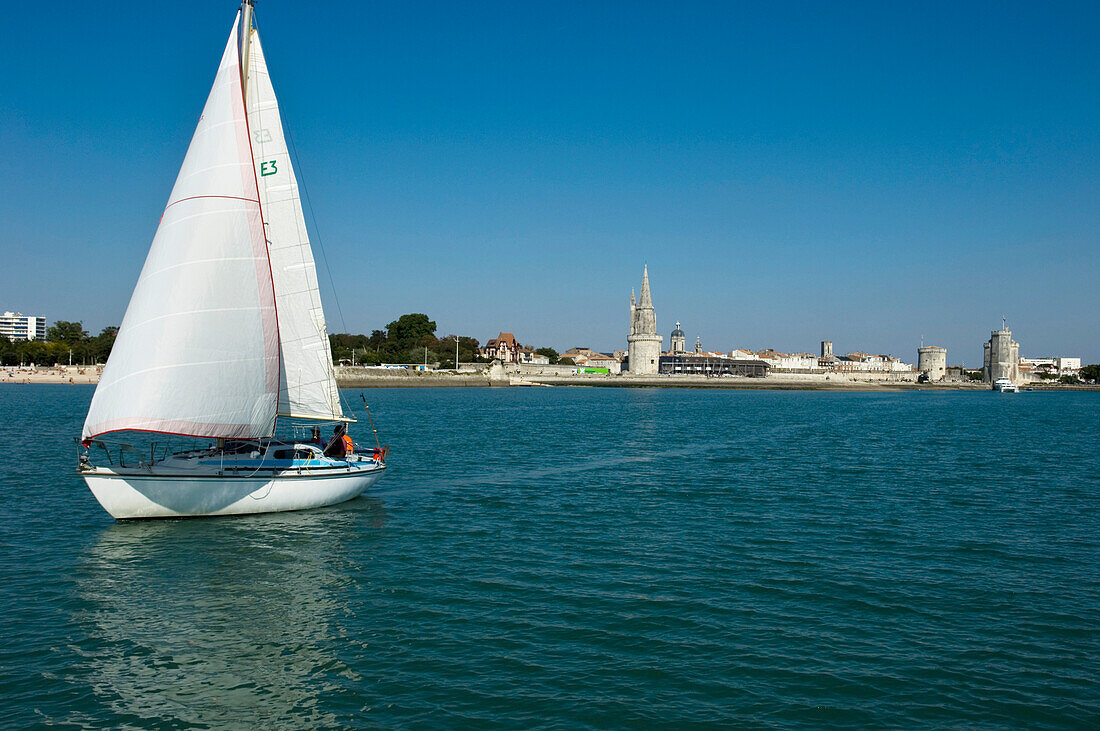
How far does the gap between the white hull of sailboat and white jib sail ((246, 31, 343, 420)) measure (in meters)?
1.89

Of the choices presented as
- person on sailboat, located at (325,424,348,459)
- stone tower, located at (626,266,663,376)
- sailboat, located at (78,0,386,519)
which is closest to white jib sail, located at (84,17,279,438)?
sailboat, located at (78,0,386,519)

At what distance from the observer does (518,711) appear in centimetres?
848

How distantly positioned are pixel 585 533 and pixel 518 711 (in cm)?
874

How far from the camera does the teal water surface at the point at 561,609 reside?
342 inches

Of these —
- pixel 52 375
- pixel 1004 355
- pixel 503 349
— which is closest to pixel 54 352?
pixel 52 375

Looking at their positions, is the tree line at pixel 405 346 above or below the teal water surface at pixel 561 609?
above

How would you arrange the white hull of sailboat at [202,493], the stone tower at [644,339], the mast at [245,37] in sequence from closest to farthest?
the white hull of sailboat at [202,493] < the mast at [245,37] < the stone tower at [644,339]

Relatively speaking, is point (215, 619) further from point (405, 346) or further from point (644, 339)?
Result: point (644, 339)

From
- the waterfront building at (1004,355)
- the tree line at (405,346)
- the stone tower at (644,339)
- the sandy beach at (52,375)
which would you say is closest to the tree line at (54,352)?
the sandy beach at (52,375)

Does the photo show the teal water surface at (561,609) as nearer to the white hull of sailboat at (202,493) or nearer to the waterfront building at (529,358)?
the white hull of sailboat at (202,493)

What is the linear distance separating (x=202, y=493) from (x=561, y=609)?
9361 millimetres

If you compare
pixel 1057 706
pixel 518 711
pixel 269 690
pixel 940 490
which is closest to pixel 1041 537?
pixel 940 490

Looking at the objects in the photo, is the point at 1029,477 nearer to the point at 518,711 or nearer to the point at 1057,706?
the point at 1057,706

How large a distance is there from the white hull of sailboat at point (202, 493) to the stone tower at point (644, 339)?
154877 mm
